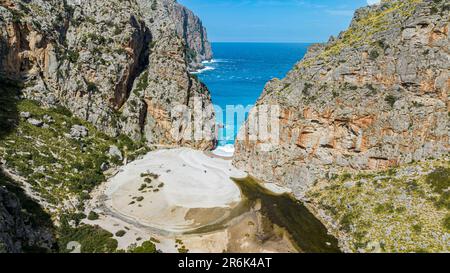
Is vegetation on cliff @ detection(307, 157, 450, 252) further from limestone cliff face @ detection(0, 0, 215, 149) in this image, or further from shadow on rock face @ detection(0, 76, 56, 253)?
limestone cliff face @ detection(0, 0, 215, 149)

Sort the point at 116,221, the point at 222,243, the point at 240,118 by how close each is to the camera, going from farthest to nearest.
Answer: the point at 240,118
the point at 116,221
the point at 222,243

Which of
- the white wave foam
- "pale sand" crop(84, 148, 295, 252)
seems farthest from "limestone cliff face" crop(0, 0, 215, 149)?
"pale sand" crop(84, 148, 295, 252)

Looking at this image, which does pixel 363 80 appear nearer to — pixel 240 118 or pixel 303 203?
pixel 303 203

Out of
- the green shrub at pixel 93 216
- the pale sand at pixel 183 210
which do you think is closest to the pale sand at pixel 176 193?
the pale sand at pixel 183 210

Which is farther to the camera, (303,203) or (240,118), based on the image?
(240,118)

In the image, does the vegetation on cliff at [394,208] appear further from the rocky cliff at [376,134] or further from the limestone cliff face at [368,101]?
the limestone cliff face at [368,101]
